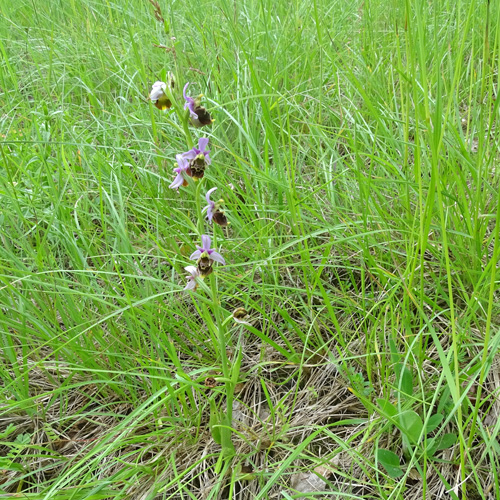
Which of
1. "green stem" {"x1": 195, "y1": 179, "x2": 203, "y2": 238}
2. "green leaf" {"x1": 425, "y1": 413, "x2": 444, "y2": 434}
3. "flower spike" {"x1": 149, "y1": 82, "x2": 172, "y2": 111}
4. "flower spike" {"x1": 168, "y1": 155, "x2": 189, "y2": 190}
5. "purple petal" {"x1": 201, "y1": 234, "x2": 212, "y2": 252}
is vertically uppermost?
"flower spike" {"x1": 149, "y1": 82, "x2": 172, "y2": 111}

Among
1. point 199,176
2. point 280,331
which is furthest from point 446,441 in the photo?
point 199,176

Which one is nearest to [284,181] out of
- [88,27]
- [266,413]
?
[266,413]

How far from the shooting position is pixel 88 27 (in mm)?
2865

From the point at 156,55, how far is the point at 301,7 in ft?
2.94

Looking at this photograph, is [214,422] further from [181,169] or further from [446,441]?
[181,169]

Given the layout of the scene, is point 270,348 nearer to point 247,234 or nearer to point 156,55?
point 247,234

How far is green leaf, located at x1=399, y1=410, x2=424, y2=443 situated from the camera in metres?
1.13

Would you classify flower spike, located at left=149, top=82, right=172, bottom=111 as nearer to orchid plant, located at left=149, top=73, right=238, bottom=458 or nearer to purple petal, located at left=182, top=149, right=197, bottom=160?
orchid plant, located at left=149, top=73, right=238, bottom=458

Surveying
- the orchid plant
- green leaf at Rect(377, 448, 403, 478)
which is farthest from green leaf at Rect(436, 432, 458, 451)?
the orchid plant

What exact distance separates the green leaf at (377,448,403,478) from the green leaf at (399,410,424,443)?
0.22 feet

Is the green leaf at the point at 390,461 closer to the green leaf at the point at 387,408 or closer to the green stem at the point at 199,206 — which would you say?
the green leaf at the point at 387,408

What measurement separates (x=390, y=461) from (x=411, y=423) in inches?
4.6

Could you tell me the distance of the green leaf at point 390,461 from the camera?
44.8 inches

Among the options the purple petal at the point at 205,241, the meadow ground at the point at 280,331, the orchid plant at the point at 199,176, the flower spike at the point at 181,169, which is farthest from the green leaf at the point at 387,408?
the flower spike at the point at 181,169
